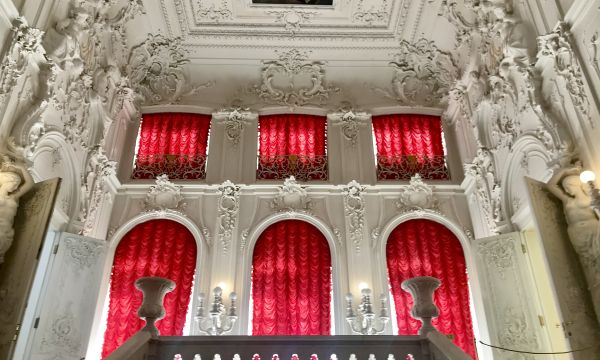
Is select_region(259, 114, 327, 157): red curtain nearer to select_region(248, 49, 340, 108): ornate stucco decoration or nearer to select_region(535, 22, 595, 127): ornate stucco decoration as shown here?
select_region(248, 49, 340, 108): ornate stucco decoration

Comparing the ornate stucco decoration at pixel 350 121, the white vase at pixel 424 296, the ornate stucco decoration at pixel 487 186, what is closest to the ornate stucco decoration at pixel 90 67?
the ornate stucco decoration at pixel 350 121

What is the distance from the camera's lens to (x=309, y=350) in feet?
12.4

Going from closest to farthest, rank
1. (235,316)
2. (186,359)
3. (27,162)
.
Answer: (186,359) < (27,162) < (235,316)

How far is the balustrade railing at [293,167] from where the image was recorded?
33.0 feet

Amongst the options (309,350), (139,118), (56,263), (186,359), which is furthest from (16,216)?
(139,118)

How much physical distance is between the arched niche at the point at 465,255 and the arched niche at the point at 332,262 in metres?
0.76

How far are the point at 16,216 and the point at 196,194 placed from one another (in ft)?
13.2

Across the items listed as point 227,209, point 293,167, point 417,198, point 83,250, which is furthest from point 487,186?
point 83,250

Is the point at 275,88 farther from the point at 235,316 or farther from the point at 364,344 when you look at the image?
the point at 364,344

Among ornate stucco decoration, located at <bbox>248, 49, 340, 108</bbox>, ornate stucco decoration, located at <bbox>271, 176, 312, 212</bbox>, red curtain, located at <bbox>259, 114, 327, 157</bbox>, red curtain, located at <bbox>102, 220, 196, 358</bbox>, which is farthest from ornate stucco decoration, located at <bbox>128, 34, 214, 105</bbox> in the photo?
ornate stucco decoration, located at <bbox>271, 176, 312, 212</bbox>

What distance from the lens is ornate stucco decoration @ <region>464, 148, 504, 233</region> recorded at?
26.9ft

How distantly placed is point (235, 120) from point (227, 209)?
2.20m

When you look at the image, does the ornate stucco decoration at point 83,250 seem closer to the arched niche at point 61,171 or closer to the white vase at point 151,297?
the arched niche at point 61,171

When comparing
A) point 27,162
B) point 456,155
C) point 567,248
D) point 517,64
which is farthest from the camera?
point 456,155
